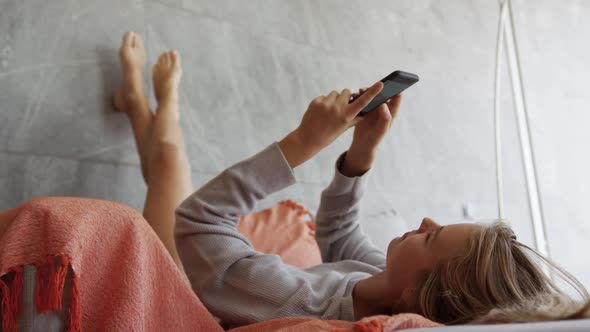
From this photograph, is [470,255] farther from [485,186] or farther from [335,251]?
[485,186]

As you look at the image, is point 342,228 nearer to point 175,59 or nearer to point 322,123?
point 322,123

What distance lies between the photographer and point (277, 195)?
68.7 inches

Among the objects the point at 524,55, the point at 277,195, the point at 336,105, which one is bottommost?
the point at 277,195

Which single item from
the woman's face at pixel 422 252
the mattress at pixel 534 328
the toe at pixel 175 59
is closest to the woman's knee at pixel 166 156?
the toe at pixel 175 59

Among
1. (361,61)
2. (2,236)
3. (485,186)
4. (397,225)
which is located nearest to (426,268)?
(2,236)

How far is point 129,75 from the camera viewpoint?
150 cm

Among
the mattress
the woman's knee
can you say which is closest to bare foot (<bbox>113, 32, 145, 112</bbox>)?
the woman's knee

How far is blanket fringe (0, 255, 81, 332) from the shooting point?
0.67 metres

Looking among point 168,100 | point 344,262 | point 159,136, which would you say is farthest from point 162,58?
point 344,262

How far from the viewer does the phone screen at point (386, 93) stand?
1.01m

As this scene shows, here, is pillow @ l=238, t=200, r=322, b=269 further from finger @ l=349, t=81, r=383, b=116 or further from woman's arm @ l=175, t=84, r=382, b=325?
finger @ l=349, t=81, r=383, b=116

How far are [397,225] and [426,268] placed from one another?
0.71 metres

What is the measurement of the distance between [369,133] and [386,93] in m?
0.13

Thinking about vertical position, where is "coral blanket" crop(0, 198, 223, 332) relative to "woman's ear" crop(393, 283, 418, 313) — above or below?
above
